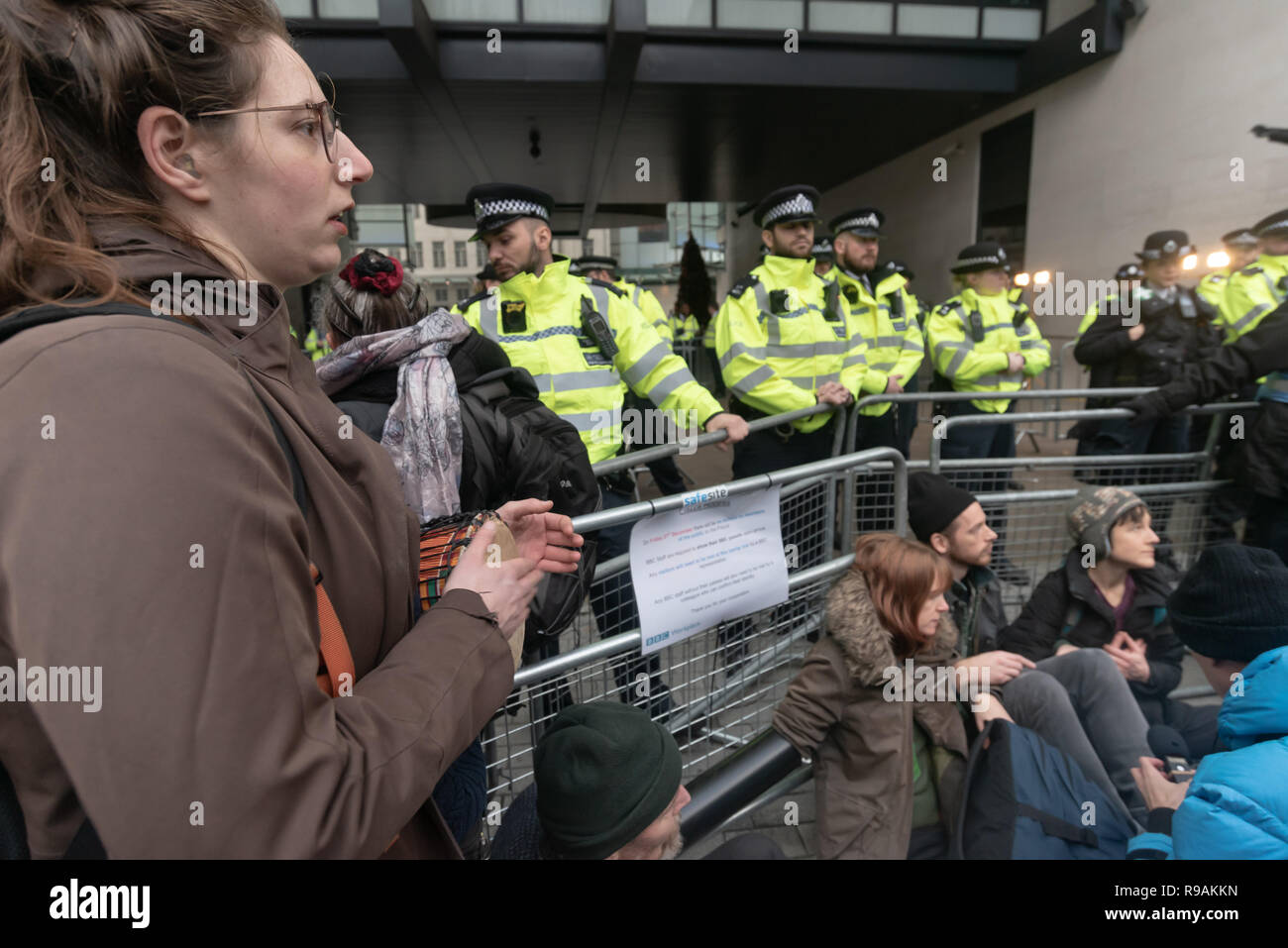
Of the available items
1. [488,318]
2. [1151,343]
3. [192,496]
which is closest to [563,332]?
[488,318]

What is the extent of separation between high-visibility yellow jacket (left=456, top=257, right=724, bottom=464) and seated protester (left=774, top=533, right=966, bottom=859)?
1231 mm

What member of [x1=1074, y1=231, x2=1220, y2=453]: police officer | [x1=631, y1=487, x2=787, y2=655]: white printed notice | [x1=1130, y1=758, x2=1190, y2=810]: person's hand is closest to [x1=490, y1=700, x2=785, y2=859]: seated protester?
[x1=631, y1=487, x2=787, y2=655]: white printed notice

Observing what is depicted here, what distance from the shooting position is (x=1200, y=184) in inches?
341

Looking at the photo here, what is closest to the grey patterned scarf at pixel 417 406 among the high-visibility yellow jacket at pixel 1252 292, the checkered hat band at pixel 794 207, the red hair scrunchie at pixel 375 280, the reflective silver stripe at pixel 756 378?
the red hair scrunchie at pixel 375 280

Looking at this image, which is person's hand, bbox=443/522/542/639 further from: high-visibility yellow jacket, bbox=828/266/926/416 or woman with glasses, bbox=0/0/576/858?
high-visibility yellow jacket, bbox=828/266/926/416

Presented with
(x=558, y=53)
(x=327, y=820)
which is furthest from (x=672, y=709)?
(x=558, y=53)

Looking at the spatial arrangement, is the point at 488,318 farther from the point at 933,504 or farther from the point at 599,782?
the point at 599,782

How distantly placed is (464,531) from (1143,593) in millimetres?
3188

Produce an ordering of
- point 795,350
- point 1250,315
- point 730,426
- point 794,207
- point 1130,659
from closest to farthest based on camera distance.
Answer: point 1130,659, point 730,426, point 794,207, point 795,350, point 1250,315

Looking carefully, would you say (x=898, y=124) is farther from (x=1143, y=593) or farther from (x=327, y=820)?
(x=327, y=820)

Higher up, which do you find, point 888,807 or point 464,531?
Result: point 464,531

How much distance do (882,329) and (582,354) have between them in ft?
10.2

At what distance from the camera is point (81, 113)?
76cm

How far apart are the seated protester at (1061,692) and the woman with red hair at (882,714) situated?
0.86ft
